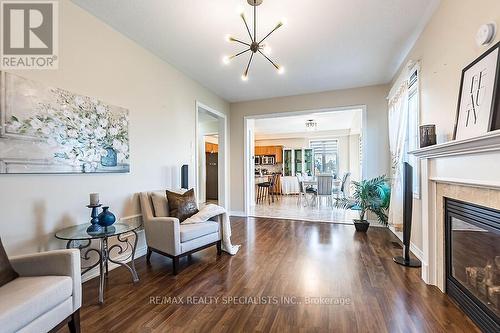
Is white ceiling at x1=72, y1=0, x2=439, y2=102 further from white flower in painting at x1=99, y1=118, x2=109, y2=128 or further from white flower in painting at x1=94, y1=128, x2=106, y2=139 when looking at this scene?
white flower in painting at x1=94, y1=128, x2=106, y2=139

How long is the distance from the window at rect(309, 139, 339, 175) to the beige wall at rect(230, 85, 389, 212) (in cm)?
515

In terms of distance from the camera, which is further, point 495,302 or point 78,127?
point 78,127

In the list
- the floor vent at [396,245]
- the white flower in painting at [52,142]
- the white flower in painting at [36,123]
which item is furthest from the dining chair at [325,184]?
the white flower in painting at [36,123]

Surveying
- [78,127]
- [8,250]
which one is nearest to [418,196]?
[78,127]

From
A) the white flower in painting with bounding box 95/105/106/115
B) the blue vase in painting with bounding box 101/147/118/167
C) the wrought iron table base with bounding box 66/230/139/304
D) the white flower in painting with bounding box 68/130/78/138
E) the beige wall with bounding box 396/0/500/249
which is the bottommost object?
the wrought iron table base with bounding box 66/230/139/304

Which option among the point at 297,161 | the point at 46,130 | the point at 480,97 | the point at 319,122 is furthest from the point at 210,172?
the point at 480,97

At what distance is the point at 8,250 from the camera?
73.0 inches

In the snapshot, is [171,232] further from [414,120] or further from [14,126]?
[414,120]

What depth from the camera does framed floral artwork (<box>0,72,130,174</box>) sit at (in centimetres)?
186

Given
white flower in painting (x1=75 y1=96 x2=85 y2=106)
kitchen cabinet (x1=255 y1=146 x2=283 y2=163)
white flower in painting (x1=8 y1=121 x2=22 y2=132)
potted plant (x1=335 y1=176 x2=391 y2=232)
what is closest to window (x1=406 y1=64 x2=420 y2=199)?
potted plant (x1=335 y1=176 x2=391 y2=232)

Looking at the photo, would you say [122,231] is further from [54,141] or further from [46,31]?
[46,31]

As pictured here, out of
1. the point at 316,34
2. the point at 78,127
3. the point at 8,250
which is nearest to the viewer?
the point at 8,250

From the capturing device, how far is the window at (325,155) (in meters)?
9.72

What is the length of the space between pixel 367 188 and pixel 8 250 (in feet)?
14.9
